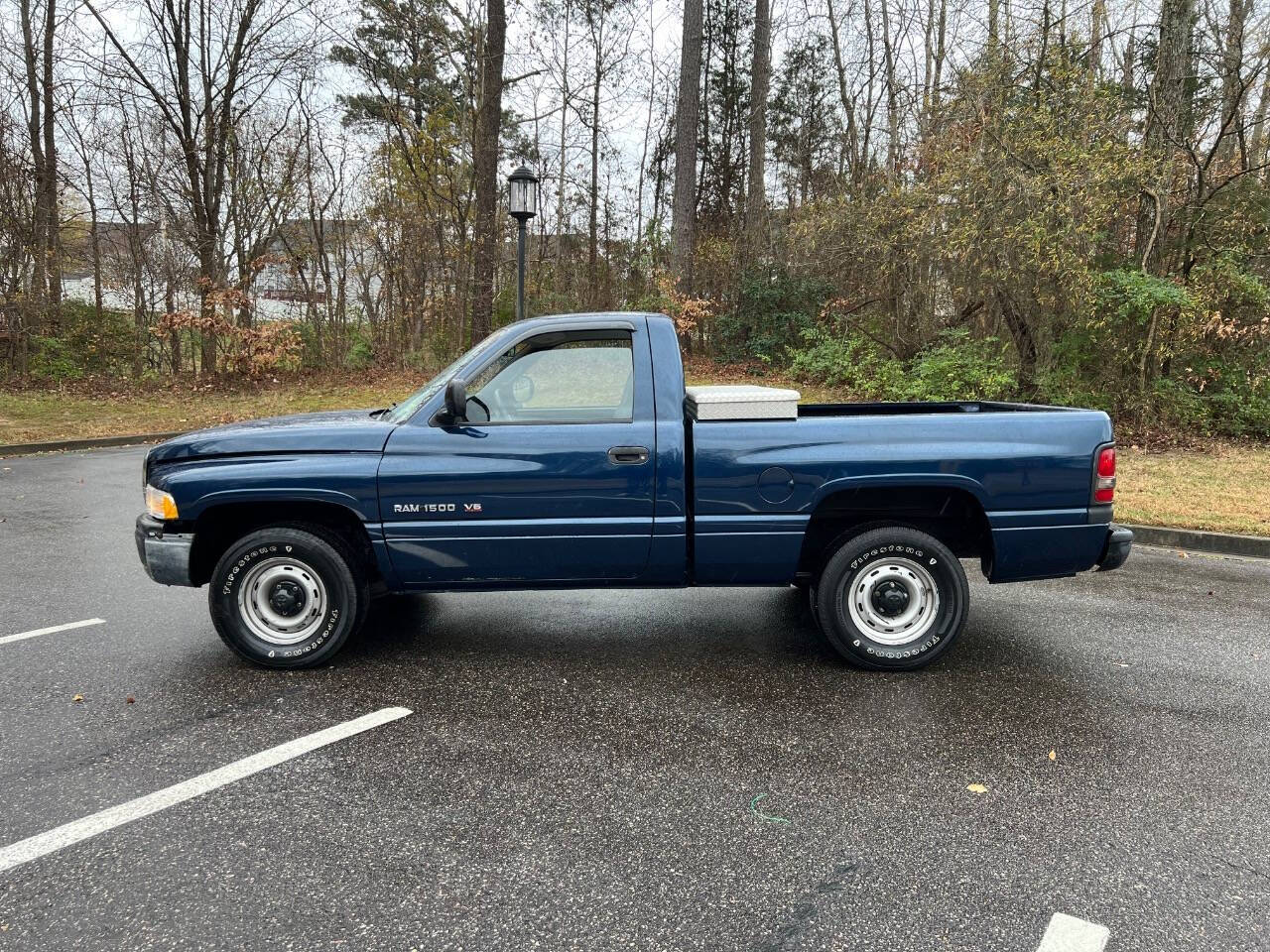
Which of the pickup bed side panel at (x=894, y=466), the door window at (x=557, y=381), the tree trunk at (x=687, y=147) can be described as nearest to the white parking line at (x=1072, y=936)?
the pickup bed side panel at (x=894, y=466)

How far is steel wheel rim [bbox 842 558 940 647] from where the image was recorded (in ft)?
13.5

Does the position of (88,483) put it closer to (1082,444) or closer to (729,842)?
(729,842)

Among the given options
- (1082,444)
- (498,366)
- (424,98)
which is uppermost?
(424,98)

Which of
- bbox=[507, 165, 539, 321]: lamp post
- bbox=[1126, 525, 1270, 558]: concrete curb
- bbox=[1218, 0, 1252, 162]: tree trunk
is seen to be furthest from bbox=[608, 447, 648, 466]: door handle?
bbox=[1218, 0, 1252, 162]: tree trunk

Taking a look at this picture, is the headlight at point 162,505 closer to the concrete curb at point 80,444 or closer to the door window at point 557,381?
the door window at point 557,381

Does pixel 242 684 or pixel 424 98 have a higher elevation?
pixel 424 98

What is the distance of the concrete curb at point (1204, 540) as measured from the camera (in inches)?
274

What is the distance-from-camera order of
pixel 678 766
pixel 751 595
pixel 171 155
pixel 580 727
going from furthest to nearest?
pixel 171 155, pixel 751 595, pixel 580 727, pixel 678 766

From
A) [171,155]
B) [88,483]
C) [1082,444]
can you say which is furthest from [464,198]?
[1082,444]

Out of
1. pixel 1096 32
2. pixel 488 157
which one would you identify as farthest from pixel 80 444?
pixel 1096 32

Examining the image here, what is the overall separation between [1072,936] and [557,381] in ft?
10.6

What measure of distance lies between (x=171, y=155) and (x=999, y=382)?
18.6m

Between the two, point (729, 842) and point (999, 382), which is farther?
point (999, 382)

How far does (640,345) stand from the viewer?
4168mm
